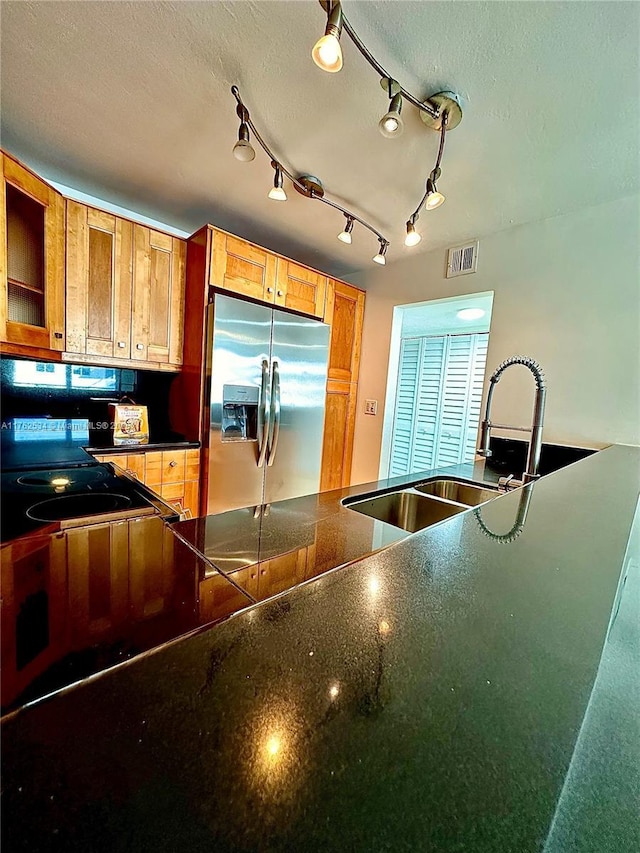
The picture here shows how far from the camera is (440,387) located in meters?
3.98

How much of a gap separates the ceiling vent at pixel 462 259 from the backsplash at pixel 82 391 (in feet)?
6.94

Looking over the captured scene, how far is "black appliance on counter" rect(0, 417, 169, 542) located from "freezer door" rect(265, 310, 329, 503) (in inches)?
45.8

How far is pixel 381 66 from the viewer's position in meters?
1.18

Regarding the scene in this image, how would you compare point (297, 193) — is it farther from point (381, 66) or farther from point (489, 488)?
point (489, 488)

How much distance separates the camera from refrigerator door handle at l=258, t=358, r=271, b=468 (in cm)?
230

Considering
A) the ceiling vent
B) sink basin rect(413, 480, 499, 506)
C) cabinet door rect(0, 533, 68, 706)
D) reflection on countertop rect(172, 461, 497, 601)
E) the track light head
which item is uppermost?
the ceiling vent

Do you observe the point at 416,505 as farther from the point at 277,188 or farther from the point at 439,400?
the point at 439,400

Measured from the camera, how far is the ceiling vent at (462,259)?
7.76ft

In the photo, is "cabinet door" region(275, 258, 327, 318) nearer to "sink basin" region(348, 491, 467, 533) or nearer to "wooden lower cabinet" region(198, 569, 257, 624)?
"sink basin" region(348, 491, 467, 533)

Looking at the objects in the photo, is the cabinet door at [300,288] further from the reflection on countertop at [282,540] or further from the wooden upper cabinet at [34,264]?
the reflection on countertop at [282,540]

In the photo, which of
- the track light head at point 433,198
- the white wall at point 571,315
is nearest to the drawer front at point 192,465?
the track light head at point 433,198

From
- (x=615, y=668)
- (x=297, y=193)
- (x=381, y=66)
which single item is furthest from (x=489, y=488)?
(x=297, y=193)

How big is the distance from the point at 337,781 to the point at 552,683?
0.75 feet

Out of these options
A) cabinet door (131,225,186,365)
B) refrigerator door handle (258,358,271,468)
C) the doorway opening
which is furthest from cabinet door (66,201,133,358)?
the doorway opening
